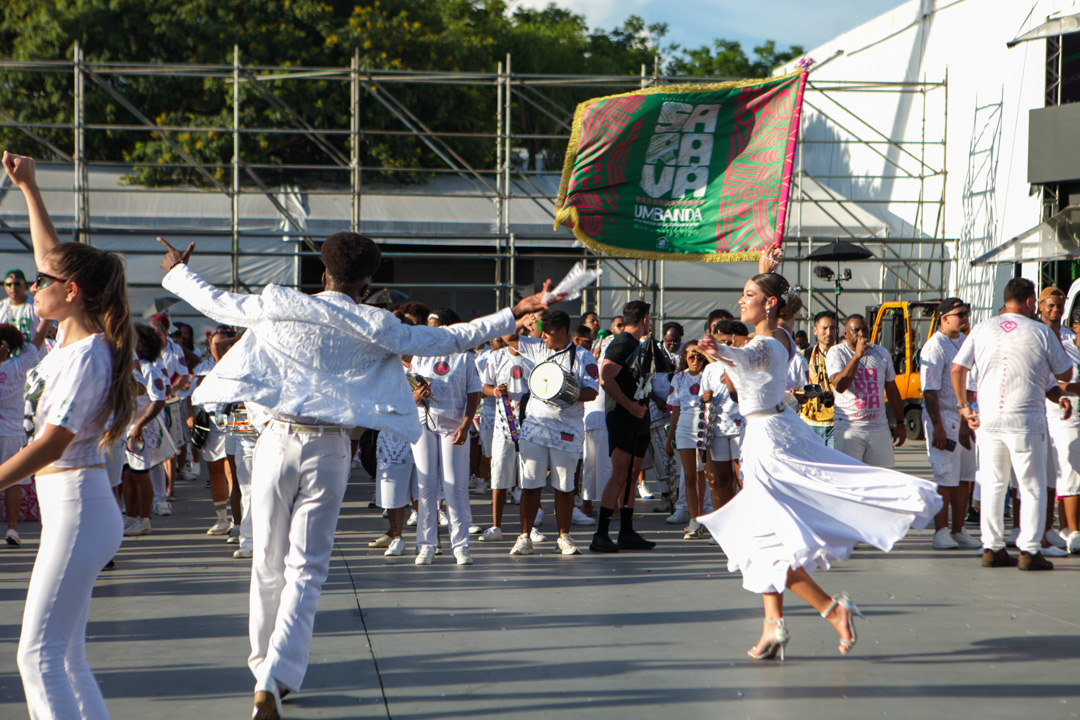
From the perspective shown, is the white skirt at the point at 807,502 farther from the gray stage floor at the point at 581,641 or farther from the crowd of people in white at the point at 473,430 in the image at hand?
the gray stage floor at the point at 581,641

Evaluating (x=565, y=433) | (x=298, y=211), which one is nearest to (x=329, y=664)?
(x=565, y=433)

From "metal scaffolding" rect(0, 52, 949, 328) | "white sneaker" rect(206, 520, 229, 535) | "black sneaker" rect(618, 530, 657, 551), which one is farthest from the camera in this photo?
"metal scaffolding" rect(0, 52, 949, 328)

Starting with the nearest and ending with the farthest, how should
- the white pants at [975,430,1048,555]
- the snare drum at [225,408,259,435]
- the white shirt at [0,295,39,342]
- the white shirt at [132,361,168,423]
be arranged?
the white pants at [975,430,1048,555]
the white shirt at [132,361,168,423]
the snare drum at [225,408,259,435]
the white shirt at [0,295,39,342]

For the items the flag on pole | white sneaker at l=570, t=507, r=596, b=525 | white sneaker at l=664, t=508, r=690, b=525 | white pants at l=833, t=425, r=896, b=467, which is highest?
the flag on pole

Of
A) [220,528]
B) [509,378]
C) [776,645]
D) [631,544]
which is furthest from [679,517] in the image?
[776,645]

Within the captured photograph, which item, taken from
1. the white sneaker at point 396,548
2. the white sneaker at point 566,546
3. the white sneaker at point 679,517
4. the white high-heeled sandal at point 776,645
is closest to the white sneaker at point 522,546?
the white sneaker at point 566,546

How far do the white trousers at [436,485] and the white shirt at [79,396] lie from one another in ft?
13.6

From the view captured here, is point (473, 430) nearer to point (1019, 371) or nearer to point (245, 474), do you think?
point (245, 474)

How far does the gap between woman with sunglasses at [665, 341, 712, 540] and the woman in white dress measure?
3048 millimetres

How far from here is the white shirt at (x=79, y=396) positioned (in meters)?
3.12

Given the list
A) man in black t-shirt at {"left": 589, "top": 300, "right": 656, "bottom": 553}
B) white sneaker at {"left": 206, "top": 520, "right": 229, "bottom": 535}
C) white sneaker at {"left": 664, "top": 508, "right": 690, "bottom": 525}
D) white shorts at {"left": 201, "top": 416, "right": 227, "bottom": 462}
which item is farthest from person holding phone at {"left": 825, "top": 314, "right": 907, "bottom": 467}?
white sneaker at {"left": 206, "top": 520, "right": 229, "bottom": 535}

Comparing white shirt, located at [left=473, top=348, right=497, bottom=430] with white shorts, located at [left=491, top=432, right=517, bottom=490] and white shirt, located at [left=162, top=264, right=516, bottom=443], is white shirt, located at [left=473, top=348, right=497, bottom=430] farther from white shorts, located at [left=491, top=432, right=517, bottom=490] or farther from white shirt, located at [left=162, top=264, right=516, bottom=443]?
white shirt, located at [left=162, top=264, right=516, bottom=443]

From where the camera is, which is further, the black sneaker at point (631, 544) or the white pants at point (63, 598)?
the black sneaker at point (631, 544)

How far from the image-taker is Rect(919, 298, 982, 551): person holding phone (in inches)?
316
